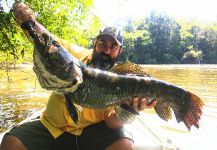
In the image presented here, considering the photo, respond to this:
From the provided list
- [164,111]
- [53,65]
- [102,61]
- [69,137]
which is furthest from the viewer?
[69,137]

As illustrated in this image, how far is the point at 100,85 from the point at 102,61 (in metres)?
0.77

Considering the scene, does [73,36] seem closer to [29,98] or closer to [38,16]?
[38,16]

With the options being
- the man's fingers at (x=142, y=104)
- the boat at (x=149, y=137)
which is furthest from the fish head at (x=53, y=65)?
the boat at (x=149, y=137)

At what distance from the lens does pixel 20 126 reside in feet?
15.1

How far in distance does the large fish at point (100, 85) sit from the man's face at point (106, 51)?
0.49 metres

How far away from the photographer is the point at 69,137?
451cm

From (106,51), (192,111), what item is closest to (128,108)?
(192,111)

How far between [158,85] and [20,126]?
200cm

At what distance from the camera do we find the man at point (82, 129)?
4359mm

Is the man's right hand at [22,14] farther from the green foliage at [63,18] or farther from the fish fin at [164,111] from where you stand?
the green foliage at [63,18]

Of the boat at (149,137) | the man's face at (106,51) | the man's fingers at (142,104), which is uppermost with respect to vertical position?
the man's face at (106,51)

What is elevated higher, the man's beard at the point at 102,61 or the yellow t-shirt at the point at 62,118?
the man's beard at the point at 102,61

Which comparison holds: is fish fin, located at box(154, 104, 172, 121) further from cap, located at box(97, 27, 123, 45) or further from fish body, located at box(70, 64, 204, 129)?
cap, located at box(97, 27, 123, 45)

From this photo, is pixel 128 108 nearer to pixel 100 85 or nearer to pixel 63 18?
pixel 100 85
